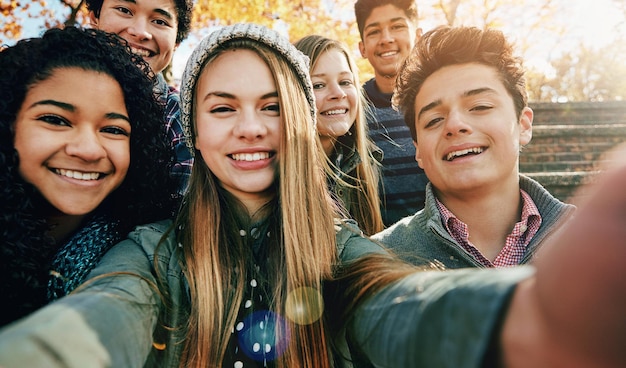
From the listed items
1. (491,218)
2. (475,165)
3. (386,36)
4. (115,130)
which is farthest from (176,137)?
(386,36)

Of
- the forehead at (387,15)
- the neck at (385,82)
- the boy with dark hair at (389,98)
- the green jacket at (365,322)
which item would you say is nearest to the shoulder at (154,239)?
the green jacket at (365,322)

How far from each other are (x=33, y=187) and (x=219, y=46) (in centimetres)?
99

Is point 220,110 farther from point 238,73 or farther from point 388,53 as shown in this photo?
point 388,53

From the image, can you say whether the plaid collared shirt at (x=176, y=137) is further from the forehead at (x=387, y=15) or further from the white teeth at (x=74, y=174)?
the forehead at (x=387, y=15)

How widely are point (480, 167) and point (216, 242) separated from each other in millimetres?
1392

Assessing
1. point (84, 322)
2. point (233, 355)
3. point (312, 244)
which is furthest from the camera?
point (312, 244)

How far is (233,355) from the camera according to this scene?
154 cm

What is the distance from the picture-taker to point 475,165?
7.11 ft

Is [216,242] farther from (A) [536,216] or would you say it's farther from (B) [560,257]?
(A) [536,216]

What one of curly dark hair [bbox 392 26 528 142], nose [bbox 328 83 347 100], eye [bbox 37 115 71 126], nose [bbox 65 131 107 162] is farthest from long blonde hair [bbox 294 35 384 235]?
eye [bbox 37 115 71 126]

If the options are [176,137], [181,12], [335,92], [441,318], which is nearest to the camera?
[441,318]

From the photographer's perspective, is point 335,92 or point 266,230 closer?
point 266,230

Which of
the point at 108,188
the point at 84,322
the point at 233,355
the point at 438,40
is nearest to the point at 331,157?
the point at 438,40

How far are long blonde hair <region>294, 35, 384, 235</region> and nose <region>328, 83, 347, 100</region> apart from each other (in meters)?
0.21
